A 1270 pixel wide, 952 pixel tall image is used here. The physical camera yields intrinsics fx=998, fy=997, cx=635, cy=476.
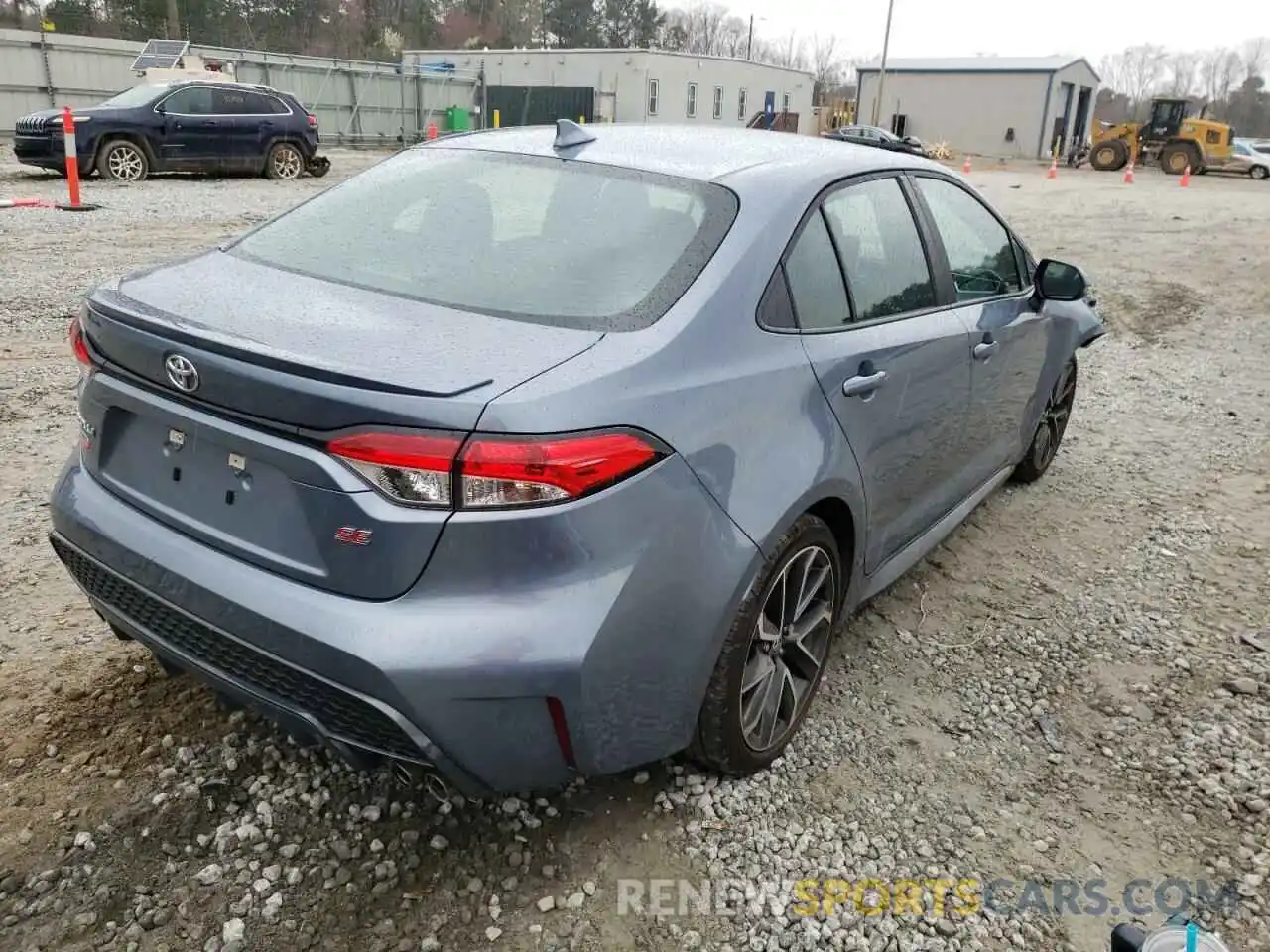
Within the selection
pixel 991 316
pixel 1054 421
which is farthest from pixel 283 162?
pixel 991 316

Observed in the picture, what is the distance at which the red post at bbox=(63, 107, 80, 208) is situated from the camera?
12318 millimetres

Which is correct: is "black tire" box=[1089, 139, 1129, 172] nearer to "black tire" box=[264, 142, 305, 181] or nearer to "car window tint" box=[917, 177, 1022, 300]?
"black tire" box=[264, 142, 305, 181]

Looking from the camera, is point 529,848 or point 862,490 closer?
point 529,848

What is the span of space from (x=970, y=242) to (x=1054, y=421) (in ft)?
5.53

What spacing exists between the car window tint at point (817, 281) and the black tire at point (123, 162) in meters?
Result: 15.4

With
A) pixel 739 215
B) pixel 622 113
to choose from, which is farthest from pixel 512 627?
pixel 622 113

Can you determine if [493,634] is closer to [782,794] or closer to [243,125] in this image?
[782,794]

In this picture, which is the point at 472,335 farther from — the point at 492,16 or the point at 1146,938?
the point at 492,16

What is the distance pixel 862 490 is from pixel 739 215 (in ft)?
2.74

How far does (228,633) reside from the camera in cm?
208

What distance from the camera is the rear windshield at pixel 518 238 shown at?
2.35 metres

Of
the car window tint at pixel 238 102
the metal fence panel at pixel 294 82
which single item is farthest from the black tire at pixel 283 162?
the metal fence panel at pixel 294 82

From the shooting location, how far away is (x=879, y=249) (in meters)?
3.05

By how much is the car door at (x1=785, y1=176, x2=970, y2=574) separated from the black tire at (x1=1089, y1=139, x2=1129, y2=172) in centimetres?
3797
